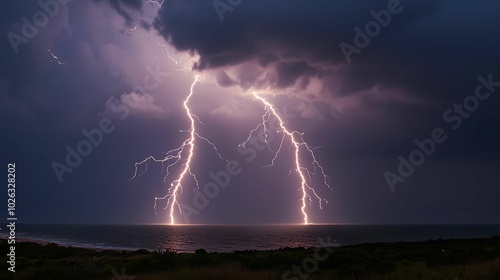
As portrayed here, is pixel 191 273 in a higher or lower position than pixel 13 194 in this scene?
lower

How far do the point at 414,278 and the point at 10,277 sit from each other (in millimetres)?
10383

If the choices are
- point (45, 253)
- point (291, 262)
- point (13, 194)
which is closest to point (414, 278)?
point (291, 262)

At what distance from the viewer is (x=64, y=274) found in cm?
1059

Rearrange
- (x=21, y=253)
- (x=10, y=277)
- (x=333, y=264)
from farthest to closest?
(x=21, y=253) < (x=333, y=264) < (x=10, y=277)

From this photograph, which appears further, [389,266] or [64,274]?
[389,266]

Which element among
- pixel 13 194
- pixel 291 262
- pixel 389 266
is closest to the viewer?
pixel 389 266

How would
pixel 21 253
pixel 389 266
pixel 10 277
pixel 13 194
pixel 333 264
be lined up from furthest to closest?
pixel 21 253 → pixel 333 264 → pixel 13 194 → pixel 389 266 → pixel 10 277

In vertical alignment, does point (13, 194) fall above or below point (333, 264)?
above

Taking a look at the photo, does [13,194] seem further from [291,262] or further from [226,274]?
[291,262]

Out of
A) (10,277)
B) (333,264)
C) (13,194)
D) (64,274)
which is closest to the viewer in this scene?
(64,274)

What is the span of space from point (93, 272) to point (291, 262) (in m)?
A: 7.67

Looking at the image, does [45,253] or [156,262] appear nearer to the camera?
[156,262]

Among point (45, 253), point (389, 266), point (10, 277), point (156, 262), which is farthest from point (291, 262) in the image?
point (45, 253)

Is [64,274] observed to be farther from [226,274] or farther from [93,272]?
[226,274]
